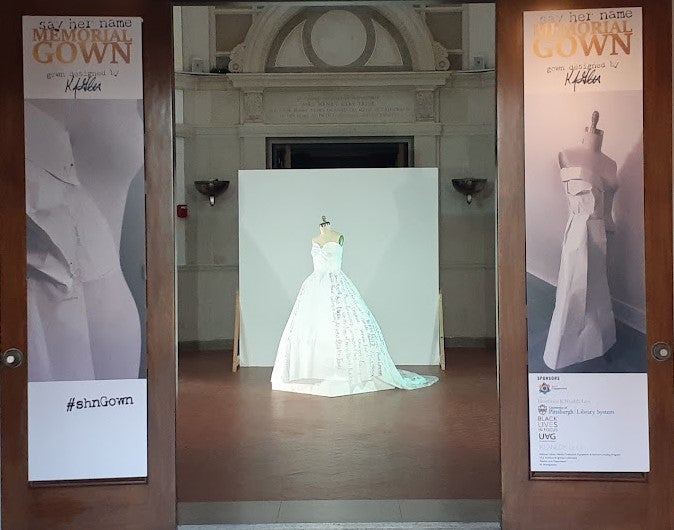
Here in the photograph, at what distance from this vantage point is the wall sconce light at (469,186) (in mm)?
9266

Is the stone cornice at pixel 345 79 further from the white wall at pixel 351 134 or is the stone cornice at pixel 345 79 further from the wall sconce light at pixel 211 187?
the wall sconce light at pixel 211 187

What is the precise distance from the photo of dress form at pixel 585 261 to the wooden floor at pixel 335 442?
1150mm

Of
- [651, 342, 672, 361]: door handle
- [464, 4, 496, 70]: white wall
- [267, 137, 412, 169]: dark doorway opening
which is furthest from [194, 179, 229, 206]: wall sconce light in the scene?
[651, 342, 672, 361]: door handle

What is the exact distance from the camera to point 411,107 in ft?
30.8

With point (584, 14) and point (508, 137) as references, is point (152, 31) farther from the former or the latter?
point (584, 14)

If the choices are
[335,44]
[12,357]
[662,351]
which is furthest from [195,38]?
[662,351]

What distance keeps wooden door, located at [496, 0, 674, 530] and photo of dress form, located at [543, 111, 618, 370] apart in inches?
5.3

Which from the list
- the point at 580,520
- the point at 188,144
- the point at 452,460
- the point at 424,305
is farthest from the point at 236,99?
the point at 580,520

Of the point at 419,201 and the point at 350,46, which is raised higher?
the point at 350,46

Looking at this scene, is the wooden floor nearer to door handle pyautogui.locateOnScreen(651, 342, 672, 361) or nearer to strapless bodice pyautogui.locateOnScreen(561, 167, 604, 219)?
door handle pyautogui.locateOnScreen(651, 342, 672, 361)

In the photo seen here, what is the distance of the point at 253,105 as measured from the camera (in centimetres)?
936

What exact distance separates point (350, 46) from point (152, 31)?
6486mm

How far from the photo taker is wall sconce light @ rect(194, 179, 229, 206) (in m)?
9.27

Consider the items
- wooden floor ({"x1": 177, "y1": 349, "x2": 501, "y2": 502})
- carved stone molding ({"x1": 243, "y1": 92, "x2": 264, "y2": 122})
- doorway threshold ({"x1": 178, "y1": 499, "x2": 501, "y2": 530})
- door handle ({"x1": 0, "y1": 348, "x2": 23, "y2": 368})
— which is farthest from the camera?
carved stone molding ({"x1": 243, "y1": 92, "x2": 264, "y2": 122})
